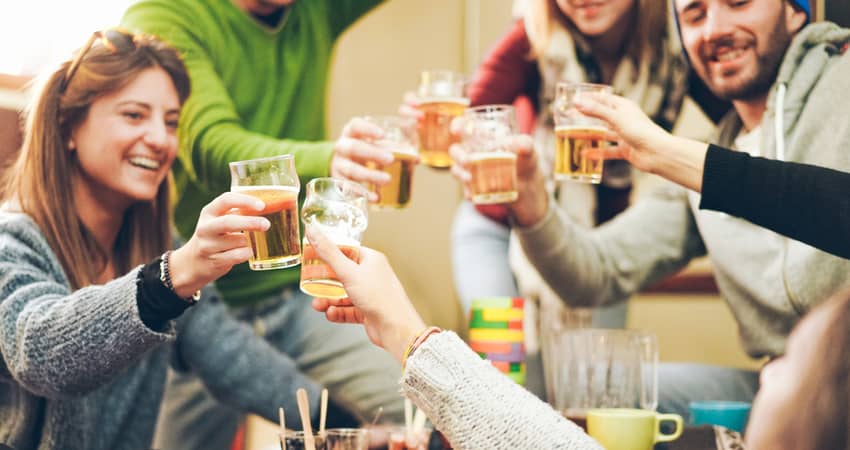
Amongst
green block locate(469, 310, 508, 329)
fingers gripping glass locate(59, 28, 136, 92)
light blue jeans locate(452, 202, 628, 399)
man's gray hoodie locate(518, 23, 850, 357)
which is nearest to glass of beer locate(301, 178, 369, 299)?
green block locate(469, 310, 508, 329)

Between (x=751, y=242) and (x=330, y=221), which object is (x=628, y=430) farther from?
(x=751, y=242)

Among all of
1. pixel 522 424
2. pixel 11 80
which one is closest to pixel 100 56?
pixel 11 80

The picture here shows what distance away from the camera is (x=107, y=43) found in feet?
5.39

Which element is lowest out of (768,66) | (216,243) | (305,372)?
(305,372)

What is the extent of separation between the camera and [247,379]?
195cm

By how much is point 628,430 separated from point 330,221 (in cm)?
54

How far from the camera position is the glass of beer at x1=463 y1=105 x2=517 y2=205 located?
162 cm

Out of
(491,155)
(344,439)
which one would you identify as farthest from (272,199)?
(491,155)

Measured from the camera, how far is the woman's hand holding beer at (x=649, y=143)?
4.66 ft

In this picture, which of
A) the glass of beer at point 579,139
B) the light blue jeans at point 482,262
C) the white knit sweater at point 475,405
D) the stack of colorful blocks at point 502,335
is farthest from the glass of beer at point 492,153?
the light blue jeans at point 482,262

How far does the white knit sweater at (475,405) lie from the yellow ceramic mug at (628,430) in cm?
24

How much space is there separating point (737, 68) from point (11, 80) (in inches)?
56.2

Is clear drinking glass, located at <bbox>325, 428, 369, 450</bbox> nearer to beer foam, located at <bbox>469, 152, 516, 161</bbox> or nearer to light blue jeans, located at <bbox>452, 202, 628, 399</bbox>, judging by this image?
beer foam, located at <bbox>469, 152, 516, 161</bbox>

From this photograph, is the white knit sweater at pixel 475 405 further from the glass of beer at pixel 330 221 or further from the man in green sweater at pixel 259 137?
the man in green sweater at pixel 259 137
